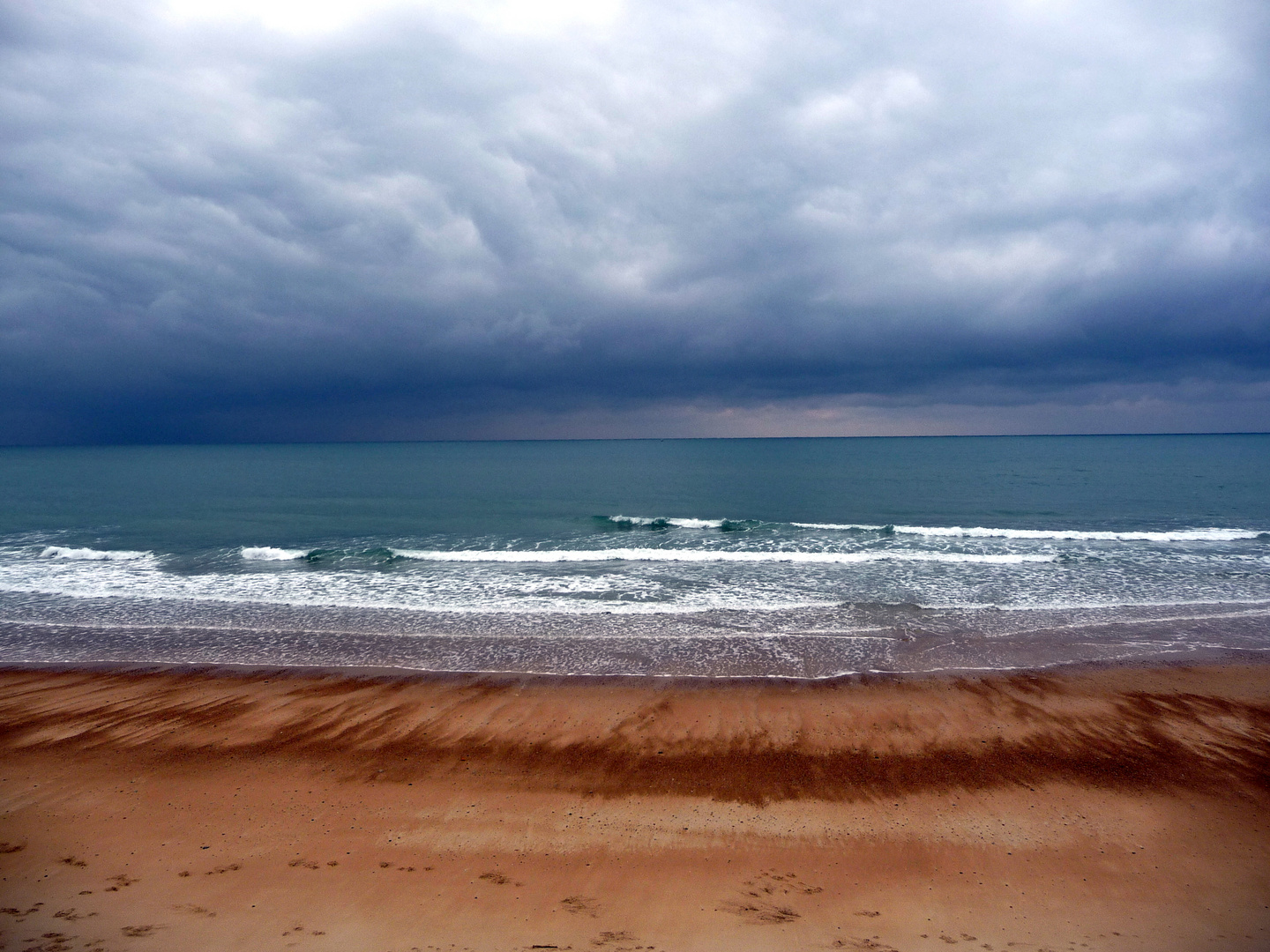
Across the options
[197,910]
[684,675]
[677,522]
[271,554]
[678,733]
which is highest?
[677,522]

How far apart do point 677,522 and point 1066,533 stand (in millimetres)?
20170

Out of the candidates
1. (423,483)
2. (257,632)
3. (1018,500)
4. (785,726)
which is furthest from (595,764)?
(423,483)

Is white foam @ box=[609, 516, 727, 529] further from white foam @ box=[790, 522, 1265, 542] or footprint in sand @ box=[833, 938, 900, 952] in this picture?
footprint in sand @ box=[833, 938, 900, 952]

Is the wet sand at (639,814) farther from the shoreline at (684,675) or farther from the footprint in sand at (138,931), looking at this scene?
the shoreline at (684,675)

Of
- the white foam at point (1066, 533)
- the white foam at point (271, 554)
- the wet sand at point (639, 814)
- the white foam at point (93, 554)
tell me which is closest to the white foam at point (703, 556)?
the white foam at point (271, 554)

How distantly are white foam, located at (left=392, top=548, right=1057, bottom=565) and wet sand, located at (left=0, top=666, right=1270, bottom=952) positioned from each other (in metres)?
12.1

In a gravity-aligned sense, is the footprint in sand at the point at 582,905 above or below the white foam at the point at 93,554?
below

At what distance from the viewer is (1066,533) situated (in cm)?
3017

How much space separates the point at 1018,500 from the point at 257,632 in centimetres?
4646

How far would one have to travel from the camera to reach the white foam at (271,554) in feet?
84.0

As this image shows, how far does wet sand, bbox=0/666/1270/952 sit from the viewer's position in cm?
630

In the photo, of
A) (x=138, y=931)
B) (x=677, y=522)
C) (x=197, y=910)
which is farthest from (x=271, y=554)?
(x=138, y=931)

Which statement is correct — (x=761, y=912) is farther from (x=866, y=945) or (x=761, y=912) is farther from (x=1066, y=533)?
(x=1066, y=533)

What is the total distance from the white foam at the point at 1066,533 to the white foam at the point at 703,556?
18.0 ft
